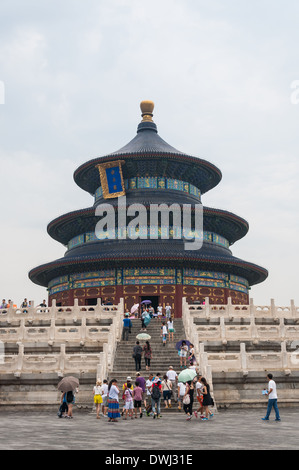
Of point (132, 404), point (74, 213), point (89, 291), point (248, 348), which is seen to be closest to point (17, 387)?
point (132, 404)

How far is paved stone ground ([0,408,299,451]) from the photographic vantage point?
11438 mm

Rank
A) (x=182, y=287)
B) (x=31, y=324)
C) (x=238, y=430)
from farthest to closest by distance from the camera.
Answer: (x=182, y=287), (x=31, y=324), (x=238, y=430)

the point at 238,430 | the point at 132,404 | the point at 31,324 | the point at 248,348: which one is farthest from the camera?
the point at 31,324

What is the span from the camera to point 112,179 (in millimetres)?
49062

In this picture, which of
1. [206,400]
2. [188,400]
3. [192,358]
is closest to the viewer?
[206,400]

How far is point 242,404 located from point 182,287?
22.4 m

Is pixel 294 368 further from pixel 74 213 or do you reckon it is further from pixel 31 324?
pixel 74 213

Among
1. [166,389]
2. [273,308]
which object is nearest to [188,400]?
[166,389]

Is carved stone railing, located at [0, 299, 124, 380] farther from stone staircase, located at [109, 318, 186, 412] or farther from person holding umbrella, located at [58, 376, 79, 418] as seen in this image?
person holding umbrella, located at [58, 376, 79, 418]

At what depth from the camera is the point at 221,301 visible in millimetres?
45438

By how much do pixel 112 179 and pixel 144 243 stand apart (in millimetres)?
6976

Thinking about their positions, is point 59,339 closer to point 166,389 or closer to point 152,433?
point 166,389

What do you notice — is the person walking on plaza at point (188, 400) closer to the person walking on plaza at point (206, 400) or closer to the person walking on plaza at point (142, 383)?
the person walking on plaza at point (206, 400)

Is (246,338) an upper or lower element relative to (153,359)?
upper
